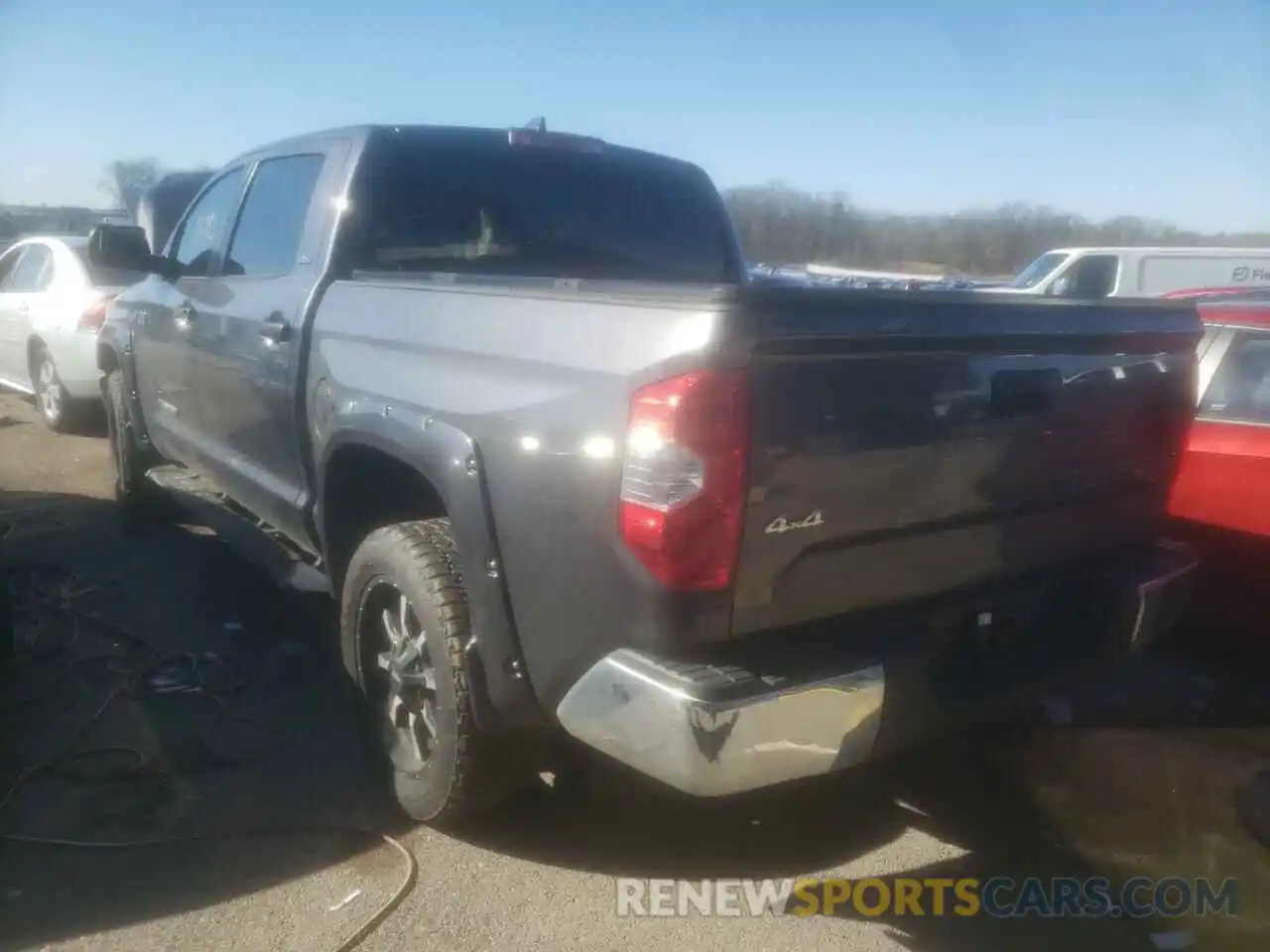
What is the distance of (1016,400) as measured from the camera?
106 inches

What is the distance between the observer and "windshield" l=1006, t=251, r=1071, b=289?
50.7ft

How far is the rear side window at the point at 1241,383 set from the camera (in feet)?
13.7

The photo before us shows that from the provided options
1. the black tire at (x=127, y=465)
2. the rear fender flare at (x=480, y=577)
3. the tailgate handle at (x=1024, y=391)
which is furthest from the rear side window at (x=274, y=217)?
the tailgate handle at (x=1024, y=391)

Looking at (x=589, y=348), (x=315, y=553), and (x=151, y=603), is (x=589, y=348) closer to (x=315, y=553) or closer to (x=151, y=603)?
(x=315, y=553)

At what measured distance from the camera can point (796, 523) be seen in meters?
2.34

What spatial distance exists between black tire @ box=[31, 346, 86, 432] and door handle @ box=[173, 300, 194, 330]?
14.7ft

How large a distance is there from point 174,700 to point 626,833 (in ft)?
5.95

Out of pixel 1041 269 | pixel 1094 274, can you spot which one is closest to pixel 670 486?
pixel 1094 274

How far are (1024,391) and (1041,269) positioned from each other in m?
14.3

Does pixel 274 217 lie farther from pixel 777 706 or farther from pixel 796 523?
pixel 777 706

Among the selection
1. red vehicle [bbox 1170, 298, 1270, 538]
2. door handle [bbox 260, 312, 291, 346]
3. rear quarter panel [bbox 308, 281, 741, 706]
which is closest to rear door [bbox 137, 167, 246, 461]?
door handle [bbox 260, 312, 291, 346]

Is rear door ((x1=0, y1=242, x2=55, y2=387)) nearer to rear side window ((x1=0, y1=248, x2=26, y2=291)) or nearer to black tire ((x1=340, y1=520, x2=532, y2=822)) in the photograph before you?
rear side window ((x1=0, y1=248, x2=26, y2=291))

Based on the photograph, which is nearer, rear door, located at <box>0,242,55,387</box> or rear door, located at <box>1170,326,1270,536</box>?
rear door, located at <box>1170,326,1270,536</box>

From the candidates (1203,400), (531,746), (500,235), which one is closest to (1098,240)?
(1203,400)
